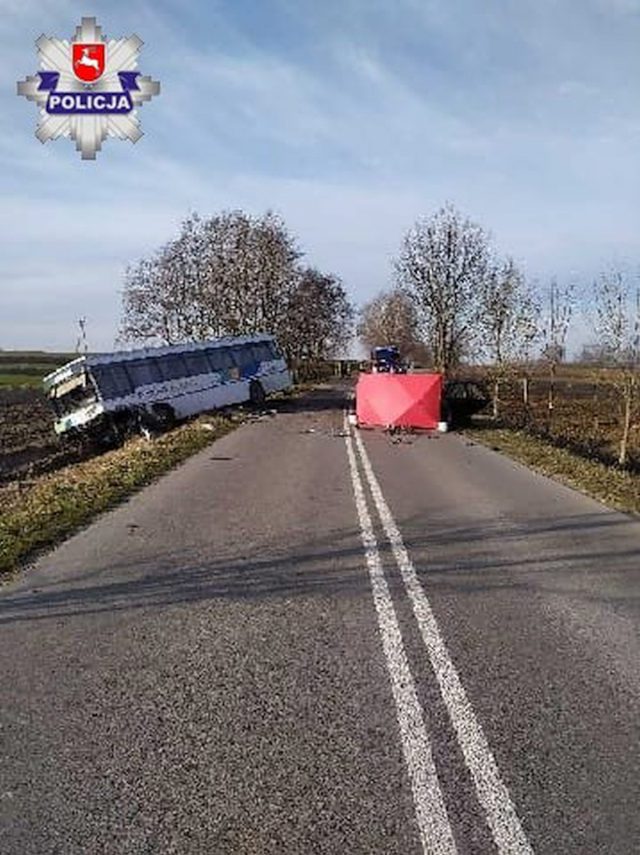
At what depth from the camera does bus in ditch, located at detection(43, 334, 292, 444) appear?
27.2 m

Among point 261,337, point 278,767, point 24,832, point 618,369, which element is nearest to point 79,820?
point 24,832

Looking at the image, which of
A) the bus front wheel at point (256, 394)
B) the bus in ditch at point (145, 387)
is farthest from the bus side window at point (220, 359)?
the bus front wheel at point (256, 394)

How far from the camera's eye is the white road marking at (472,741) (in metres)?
3.46

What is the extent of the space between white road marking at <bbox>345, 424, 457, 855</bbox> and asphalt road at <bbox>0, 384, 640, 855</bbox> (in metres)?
0.02

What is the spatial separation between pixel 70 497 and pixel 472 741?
909 centimetres

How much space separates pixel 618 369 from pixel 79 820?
20.4 meters

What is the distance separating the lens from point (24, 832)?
3475mm

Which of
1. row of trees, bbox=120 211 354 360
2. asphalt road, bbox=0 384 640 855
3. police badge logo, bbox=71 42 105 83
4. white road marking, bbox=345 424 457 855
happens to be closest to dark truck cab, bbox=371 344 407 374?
row of trees, bbox=120 211 354 360

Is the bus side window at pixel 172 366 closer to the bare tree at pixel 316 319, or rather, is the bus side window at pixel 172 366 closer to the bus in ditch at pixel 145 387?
the bus in ditch at pixel 145 387

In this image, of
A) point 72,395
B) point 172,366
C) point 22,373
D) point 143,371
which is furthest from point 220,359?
point 22,373

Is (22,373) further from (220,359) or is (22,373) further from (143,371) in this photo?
(143,371)

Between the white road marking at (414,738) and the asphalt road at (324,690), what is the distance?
16 mm

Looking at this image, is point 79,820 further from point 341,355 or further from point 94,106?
point 341,355

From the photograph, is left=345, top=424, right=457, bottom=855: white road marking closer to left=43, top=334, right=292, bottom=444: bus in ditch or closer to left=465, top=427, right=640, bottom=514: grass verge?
left=465, top=427, right=640, bottom=514: grass verge
